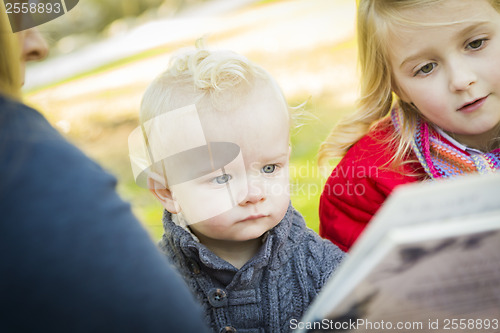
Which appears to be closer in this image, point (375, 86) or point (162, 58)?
point (375, 86)

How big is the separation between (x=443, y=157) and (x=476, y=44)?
0.35 meters

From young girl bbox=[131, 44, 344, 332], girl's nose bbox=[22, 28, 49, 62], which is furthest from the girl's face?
girl's nose bbox=[22, 28, 49, 62]

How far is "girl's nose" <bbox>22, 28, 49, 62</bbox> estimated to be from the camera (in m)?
0.93

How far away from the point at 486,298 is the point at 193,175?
2.31 ft

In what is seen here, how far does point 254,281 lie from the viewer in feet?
4.41

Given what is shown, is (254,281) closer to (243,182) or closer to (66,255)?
(243,182)

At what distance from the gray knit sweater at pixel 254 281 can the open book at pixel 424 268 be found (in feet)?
1.39

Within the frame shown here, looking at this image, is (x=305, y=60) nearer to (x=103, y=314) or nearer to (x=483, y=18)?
(x=483, y=18)

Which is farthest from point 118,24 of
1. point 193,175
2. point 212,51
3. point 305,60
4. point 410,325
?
point 410,325

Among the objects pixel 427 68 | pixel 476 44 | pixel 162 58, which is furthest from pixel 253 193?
pixel 162 58

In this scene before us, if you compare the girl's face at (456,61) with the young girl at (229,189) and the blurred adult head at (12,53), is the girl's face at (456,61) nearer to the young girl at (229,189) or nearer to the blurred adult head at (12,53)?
the young girl at (229,189)

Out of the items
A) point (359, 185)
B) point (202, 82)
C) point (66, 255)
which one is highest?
point (66, 255)

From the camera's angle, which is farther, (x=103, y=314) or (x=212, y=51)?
(x=212, y=51)

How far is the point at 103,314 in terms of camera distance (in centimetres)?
65
